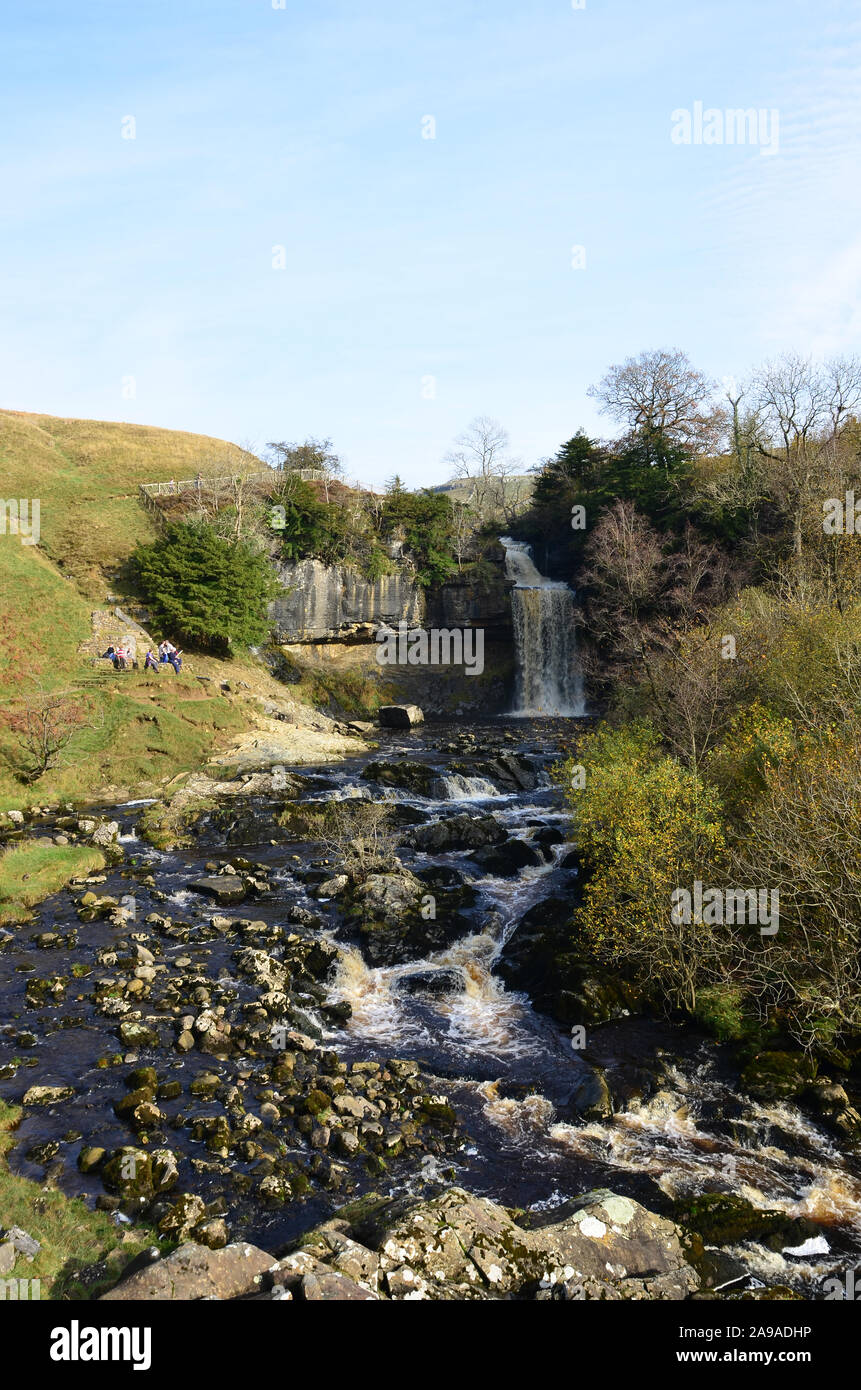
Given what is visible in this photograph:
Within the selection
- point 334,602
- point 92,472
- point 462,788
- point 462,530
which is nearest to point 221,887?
point 462,788

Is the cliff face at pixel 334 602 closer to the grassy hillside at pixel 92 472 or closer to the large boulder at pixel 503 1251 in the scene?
the grassy hillside at pixel 92 472

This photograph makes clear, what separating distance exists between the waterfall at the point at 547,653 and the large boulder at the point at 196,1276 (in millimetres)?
48238

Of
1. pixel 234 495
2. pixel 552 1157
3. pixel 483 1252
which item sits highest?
pixel 234 495

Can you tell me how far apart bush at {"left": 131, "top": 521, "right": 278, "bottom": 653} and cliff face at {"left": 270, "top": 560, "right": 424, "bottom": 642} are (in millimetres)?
6367

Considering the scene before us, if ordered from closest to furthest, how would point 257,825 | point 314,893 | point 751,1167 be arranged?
point 751,1167 → point 314,893 → point 257,825

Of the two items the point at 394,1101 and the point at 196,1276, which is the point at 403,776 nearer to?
the point at 394,1101

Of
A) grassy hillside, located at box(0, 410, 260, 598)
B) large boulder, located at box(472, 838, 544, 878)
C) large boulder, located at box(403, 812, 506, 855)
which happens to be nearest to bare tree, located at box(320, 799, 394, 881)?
large boulder, located at box(403, 812, 506, 855)

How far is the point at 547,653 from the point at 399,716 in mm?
12456

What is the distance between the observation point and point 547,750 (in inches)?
1607

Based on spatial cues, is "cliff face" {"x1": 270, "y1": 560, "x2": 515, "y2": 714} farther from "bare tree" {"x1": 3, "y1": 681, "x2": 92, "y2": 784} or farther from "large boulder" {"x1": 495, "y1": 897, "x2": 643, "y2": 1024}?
"large boulder" {"x1": 495, "y1": 897, "x2": 643, "y2": 1024}
